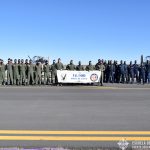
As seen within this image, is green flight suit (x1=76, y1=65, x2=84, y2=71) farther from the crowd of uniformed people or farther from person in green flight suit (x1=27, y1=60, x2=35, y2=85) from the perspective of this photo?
person in green flight suit (x1=27, y1=60, x2=35, y2=85)

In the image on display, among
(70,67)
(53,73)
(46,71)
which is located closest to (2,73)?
(46,71)

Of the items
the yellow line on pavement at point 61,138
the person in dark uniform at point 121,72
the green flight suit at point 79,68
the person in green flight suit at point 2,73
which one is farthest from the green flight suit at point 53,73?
the yellow line on pavement at point 61,138

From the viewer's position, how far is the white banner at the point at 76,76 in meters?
31.2

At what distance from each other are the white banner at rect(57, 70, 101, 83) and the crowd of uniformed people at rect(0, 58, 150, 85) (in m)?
0.37

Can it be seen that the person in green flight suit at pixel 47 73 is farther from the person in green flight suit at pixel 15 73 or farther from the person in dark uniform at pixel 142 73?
the person in dark uniform at pixel 142 73

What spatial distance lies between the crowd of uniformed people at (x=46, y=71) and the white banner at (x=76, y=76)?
14.6 inches

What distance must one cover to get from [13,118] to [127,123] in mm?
3218

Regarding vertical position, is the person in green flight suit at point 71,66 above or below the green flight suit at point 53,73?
above

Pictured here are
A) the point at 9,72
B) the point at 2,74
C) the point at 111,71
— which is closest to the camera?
the point at 9,72

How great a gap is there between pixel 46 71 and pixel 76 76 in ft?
6.39

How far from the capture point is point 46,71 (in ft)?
103

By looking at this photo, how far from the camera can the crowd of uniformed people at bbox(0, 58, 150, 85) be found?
31109 millimetres

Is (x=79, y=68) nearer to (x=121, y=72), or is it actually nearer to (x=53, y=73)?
(x=53, y=73)

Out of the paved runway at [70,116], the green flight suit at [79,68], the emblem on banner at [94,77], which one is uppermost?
the green flight suit at [79,68]
